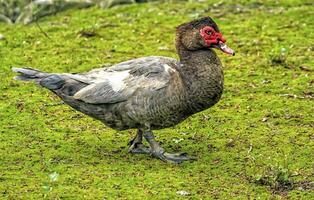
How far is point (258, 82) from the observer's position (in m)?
10.5

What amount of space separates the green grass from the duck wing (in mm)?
587

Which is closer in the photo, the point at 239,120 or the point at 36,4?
the point at 239,120

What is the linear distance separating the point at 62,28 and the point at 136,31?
1.12 metres

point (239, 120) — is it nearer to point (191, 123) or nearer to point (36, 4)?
point (191, 123)

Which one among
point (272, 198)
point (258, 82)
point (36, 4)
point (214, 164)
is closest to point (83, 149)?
point (214, 164)

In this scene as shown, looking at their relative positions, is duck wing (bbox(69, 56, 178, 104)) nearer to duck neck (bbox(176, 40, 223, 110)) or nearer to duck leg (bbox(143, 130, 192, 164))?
duck neck (bbox(176, 40, 223, 110))

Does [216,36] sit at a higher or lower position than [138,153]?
higher

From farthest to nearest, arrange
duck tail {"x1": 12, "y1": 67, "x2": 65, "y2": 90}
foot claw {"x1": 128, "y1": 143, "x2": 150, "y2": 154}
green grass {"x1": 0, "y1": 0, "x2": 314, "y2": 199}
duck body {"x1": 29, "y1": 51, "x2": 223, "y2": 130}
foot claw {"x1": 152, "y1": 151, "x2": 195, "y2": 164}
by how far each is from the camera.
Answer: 1. foot claw {"x1": 128, "y1": 143, "x2": 150, "y2": 154}
2. duck tail {"x1": 12, "y1": 67, "x2": 65, "y2": 90}
3. foot claw {"x1": 152, "y1": 151, "x2": 195, "y2": 164}
4. duck body {"x1": 29, "y1": 51, "x2": 223, "y2": 130}
5. green grass {"x1": 0, "y1": 0, "x2": 314, "y2": 199}

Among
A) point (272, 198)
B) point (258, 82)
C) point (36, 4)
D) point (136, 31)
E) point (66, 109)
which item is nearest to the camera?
point (272, 198)

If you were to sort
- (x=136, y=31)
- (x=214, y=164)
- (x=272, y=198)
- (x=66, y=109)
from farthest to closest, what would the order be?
1. (x=136, y=31)
2. (x=66, y=109)
3. (x=214, y=164)
4. (x=272, y=198)

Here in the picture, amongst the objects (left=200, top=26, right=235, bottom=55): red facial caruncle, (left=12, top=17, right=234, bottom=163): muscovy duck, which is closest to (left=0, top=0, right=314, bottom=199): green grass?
(left=12, top=17, right=234, bottom=163): muscovy duck

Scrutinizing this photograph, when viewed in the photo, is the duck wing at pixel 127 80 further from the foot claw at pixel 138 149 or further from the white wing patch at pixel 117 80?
the foot claw at pixel 138 149

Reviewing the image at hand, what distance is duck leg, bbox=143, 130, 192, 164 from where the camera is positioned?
8.09 metres

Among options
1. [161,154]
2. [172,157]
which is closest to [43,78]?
[161,154]
